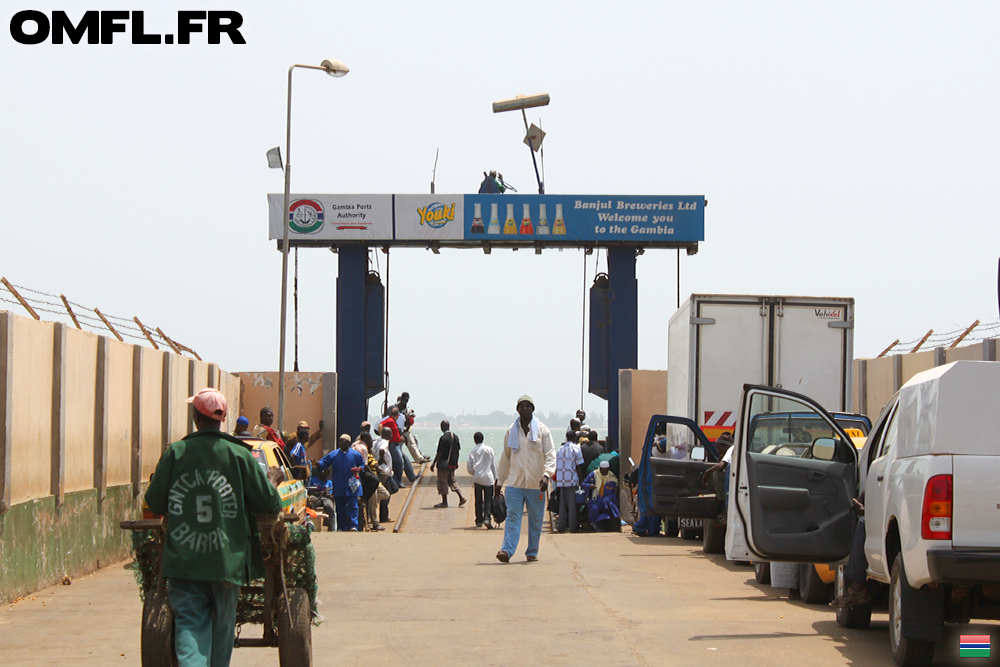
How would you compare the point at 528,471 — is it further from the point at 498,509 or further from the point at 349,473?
the point at 498,509

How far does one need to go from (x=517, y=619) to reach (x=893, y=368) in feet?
36.8

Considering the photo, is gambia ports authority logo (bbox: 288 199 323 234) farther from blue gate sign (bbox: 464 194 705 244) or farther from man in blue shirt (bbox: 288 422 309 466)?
man in blue shirt (bbox: 288 422 309 466)

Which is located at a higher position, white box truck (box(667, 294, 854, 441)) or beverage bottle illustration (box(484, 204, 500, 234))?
beverage bottle illustration (box(484, 204, 500, 234))

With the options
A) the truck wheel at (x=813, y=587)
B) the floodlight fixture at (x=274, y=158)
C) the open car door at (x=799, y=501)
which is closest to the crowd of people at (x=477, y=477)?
→ the truck wheel at (x=813, y=587)

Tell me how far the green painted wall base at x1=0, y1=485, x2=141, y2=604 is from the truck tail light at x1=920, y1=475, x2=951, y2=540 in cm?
741

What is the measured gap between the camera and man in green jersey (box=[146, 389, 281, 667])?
568cm

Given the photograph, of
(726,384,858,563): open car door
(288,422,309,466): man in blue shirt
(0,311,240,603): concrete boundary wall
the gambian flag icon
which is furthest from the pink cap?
(288,422,309,466): man in blue shirt

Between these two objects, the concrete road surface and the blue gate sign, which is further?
the blue gate sign

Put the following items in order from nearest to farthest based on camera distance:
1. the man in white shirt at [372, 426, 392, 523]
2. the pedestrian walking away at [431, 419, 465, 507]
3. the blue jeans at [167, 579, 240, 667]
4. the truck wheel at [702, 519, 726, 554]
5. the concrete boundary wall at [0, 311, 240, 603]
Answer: the blue jeans at [167, 579, 240, 667]
the concrete boundary wall at [0, 311, 240, 603]
the truck wheel at [702, 519, 726, 554]
the man in white shirt at [372, 426, 392, 523]
the pedestrian walking away at [431, 419, 465, 507]

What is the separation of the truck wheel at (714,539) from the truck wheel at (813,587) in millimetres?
4520

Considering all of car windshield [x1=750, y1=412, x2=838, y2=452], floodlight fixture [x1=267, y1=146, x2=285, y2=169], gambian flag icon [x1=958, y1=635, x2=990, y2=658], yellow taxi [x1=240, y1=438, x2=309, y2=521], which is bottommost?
gambian flag icon [x1=958, y1=635, x2=990, y2=658]

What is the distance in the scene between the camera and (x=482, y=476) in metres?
20.9

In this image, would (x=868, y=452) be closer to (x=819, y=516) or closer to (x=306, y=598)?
(x=819, y=516)

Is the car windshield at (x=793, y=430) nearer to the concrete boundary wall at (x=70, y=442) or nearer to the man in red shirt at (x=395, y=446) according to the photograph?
the concrete boundary wall at (x=70, y=442)
